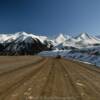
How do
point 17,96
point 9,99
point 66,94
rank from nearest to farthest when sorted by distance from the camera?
1. point 9,99
2. point 17,96
3. point 66,94

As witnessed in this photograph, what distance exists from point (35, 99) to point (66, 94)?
1.66 m

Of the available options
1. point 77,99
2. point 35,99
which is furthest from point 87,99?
point 35,99

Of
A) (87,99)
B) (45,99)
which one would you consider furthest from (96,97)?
(45,99)

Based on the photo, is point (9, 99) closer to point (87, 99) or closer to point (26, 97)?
point (26, 97)

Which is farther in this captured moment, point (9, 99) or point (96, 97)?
point (96, 97)

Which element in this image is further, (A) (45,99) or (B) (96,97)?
(B) (96,97)

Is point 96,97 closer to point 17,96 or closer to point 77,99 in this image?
point 77,99

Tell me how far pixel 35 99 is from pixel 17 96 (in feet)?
2.81

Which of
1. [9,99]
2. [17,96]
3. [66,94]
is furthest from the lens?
[66,94]

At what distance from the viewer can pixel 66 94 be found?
8.53 m

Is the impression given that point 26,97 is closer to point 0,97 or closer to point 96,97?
point 0,97

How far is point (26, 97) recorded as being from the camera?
770 cm

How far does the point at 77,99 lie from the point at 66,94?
3.28 ft

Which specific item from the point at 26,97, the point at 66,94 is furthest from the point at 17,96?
the point at 66,94
